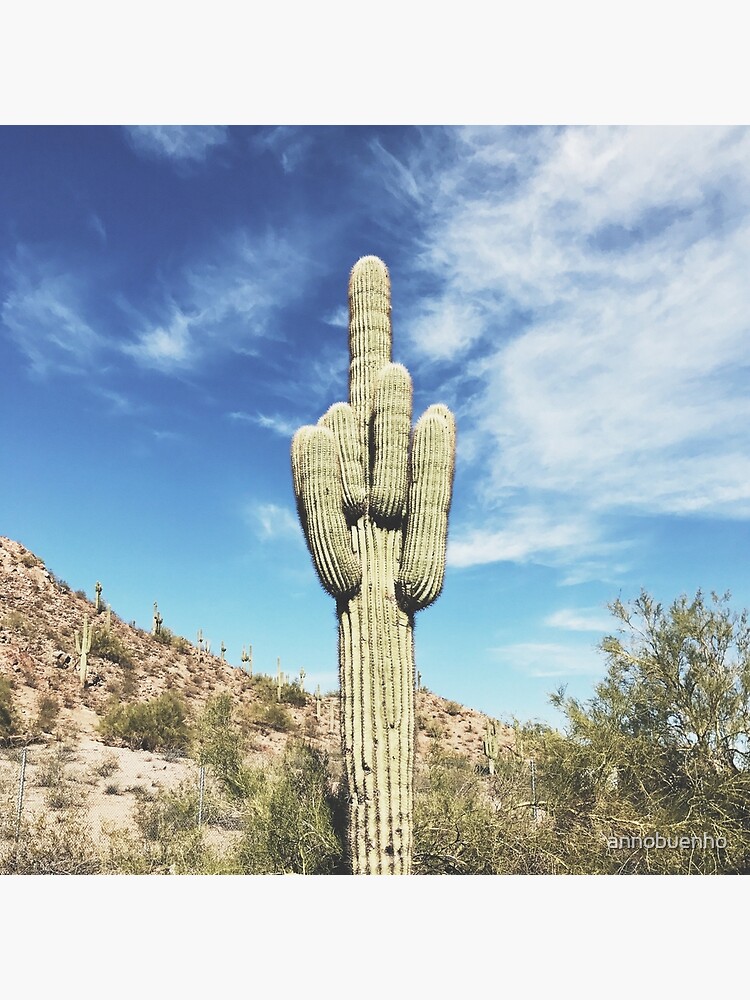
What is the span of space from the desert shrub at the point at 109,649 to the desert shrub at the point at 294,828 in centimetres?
1576

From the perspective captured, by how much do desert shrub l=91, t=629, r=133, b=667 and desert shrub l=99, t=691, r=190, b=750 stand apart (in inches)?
192

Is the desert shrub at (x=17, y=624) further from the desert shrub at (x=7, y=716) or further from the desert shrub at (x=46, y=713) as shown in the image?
the desert shrub at (x=7, y=716)

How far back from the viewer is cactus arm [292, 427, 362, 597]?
6609mm

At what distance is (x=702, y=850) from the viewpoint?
717cm

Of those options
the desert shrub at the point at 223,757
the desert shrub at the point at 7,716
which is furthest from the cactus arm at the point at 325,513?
the desert shrub at the point at 7,716

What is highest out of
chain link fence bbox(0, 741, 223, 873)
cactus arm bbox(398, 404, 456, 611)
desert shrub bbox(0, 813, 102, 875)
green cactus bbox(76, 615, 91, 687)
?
green cactus bbox(76, 615, 91, 687)

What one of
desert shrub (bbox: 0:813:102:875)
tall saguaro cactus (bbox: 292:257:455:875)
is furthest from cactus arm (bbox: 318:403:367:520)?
desert shrub (bbox: 0:813:102:875)

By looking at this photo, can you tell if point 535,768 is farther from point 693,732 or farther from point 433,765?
point 433,765

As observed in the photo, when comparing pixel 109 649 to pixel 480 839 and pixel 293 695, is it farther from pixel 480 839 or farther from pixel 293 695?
pixel 480 839

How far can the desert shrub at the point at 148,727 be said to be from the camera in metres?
17.4

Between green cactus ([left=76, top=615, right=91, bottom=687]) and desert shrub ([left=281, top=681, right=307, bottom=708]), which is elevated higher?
green cactus ([left=76, top=615, right=91, bottom=687])

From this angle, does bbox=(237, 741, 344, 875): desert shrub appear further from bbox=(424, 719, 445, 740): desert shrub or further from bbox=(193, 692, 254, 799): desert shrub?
bbox=(424, 719, 445, 740): desert shrub

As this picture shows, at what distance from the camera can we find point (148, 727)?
58.1ft
